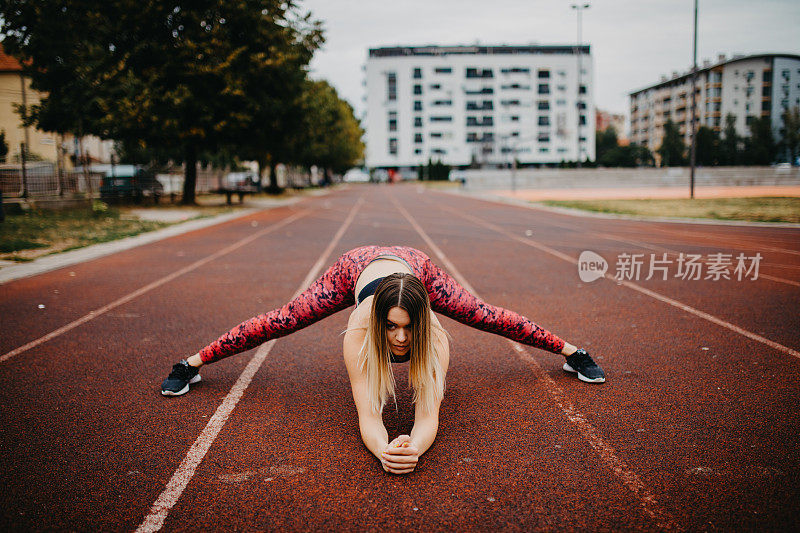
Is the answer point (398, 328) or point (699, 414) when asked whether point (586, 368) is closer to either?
point (699, 414)

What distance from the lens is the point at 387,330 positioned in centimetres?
300

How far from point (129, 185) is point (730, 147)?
79721 mm

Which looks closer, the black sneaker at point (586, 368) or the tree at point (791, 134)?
the black sneaker at point (586, 368)

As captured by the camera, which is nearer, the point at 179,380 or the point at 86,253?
the point at 179,380

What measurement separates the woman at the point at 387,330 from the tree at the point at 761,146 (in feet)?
272

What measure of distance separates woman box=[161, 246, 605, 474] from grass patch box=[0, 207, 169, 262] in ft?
29.8

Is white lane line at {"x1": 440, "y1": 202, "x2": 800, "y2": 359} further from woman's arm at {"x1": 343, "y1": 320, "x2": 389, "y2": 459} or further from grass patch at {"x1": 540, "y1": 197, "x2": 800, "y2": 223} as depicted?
grass patch at {"x1": 540, "y1": 197, "x2": 800, "y2": 223}

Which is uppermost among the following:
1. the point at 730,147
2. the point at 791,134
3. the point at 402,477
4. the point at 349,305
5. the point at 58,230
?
the point at 791,134

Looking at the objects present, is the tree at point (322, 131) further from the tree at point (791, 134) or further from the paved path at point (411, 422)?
the tree at point (791, 134)

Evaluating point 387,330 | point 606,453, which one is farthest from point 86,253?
point 606,453

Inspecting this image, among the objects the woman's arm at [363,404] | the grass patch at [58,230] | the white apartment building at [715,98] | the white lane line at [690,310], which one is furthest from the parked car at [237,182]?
the white apartment building at [715,98]

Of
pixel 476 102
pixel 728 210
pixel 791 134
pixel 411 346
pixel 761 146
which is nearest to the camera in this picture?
pixel 411 346

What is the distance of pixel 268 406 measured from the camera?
13.0 feet

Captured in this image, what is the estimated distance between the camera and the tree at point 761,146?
235 ft
